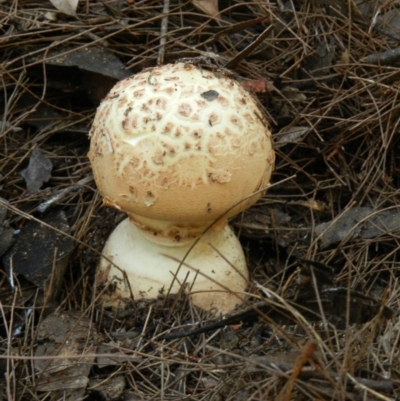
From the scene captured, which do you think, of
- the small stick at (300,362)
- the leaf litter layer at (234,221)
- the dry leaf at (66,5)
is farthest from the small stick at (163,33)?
the small stick at (300,362)

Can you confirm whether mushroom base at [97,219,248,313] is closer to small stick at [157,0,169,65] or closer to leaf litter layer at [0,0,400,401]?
leaf litter layer at [0,0,400,401]

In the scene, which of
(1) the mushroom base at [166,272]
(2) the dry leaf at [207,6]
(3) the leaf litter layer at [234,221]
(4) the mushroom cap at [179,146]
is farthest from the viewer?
(2) the dry leaf at [207,6]

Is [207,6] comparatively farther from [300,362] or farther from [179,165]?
[300,362]

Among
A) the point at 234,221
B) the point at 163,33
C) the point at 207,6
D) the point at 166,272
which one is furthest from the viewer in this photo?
the point at 207,6

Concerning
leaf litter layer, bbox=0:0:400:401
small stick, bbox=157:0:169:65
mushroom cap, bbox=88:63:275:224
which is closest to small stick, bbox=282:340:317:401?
leaf litter layer, bbox=0:0:400:401

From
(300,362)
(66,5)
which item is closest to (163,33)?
(66,5)

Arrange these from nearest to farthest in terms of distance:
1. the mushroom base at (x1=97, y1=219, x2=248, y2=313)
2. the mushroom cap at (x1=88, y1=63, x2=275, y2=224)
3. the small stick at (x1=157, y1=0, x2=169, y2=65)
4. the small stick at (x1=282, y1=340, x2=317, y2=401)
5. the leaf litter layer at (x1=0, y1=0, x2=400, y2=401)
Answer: the small stick at (x1=282, y1=340, x2=317, y2=401) → the leaf litter layer at (x1=0, y1=0, x2=400, y2=401) → the mushroom cap at (x1=88, y1=63, x2=275, y2=224) → the mushroom base at (x1=97, y1=219, x2=248, y2=313) → the small stick at (x1=157, y1=0, x2=169, y2=65)

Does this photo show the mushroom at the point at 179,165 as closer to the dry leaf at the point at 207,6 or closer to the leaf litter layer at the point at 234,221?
the leaf litter layer at the point at 234,221
